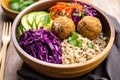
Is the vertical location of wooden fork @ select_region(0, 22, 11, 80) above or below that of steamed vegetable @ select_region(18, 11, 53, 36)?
below

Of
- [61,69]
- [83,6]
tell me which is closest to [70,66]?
[61,69]

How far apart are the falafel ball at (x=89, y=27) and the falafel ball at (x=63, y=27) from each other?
29mm

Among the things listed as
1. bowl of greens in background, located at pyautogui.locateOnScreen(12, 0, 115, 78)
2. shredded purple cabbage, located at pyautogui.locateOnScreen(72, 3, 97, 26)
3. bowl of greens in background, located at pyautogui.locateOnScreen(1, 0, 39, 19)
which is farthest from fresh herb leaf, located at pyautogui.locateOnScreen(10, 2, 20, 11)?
shredded purple cabbage, located at pyautogui.locateOnScreen(72, 3, 97, 26)

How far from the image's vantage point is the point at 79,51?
30.5 inches

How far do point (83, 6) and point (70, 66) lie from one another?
295mm

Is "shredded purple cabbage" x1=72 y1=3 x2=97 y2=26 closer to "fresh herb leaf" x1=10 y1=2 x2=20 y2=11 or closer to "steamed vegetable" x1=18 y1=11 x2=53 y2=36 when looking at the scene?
"steamed vegetable" x1=18 y1=11 x2=53 y2=36

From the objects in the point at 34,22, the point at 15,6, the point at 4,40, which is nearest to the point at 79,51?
the point at 34,22

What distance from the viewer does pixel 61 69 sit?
711 mm

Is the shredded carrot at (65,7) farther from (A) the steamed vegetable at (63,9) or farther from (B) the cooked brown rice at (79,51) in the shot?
(B) the cooked brown rice at (79,51)

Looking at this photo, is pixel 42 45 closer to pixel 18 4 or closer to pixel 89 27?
pixel 89 27

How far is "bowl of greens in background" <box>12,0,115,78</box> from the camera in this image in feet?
2.38

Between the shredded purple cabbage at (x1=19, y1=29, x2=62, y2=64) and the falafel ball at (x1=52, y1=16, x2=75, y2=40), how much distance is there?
0.06 feet

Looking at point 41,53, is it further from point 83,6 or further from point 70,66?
point 83,6

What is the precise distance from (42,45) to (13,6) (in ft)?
1.28
